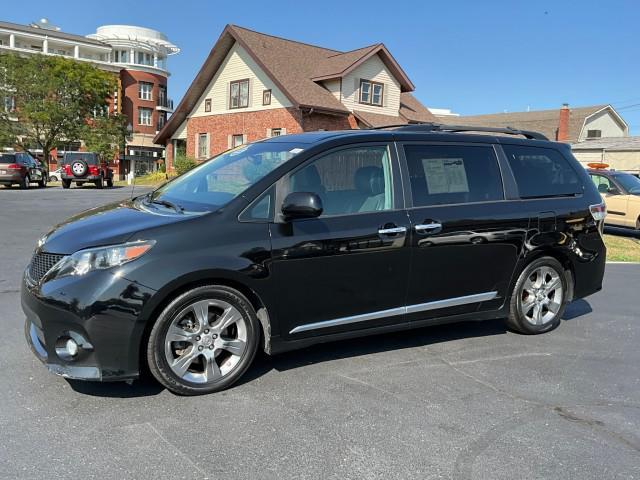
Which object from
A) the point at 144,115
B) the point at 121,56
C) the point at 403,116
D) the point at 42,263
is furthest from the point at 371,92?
the point at 121,56

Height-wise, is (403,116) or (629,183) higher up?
(403,116)

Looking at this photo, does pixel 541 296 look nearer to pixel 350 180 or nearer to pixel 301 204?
pixel 350 180

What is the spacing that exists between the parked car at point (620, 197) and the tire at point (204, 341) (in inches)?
483

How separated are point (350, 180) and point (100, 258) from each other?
75.8 inches

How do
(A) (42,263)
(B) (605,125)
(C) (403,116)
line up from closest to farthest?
(A) (42,263) → (C) (403,116) → (B) (605,125)

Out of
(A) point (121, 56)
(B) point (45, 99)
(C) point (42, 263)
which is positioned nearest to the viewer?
(C) point (42, 263)

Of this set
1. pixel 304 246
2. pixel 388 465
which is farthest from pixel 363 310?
pixel 388 465

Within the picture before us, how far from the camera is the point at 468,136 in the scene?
17.2 ft

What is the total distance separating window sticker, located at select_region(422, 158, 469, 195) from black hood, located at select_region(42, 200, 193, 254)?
2.04 metres

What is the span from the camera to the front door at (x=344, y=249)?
4.19 metres

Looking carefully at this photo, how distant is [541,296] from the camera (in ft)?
18.5

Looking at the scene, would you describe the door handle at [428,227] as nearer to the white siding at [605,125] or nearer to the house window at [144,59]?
the white siding at [605,125]

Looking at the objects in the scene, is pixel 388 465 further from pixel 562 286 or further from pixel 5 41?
A: pixel 5 41

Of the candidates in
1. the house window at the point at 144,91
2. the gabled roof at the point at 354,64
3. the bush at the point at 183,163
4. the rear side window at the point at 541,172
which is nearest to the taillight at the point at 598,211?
the rear side window at the point at 541,172
